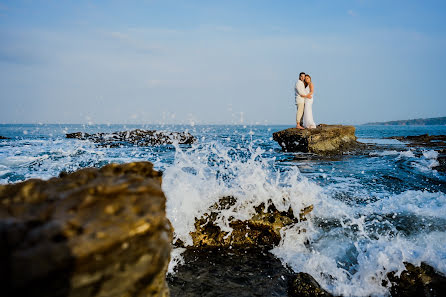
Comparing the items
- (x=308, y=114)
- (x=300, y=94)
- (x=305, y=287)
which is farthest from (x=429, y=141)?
(x=305, y=287)

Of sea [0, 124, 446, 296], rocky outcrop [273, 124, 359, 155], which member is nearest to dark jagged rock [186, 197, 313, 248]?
sea [0, 124, 446, 296]

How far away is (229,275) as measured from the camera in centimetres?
318

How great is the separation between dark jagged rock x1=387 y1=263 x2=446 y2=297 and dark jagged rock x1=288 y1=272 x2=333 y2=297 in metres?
0.79

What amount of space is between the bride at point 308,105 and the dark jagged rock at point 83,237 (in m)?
12.6

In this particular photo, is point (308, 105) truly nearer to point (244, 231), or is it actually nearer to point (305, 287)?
point (244, 231)

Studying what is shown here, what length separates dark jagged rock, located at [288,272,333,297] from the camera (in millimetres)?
2826

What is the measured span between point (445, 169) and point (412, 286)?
8024 millimetres

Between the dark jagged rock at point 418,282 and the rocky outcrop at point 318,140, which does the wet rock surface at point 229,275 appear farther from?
the rocky outcrop at point 318,140

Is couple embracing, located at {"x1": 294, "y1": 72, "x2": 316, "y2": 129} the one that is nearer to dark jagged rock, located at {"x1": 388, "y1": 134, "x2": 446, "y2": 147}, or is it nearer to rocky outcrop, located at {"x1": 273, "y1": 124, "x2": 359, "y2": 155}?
rocky outcrop, located at {"x1": 273, "y1": 124, "x2": 359, "y2": 155}

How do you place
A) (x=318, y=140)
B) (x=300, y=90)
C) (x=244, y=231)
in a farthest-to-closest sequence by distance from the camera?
1. (x=300, y=90)
2. (x=318, y=140)
3. (x=244, y=231)

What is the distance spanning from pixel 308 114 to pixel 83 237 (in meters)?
13.4

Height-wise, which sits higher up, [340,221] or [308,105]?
[308,105]

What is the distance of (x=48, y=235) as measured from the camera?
1.12 m

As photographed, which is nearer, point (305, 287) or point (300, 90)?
point (305, 287)
